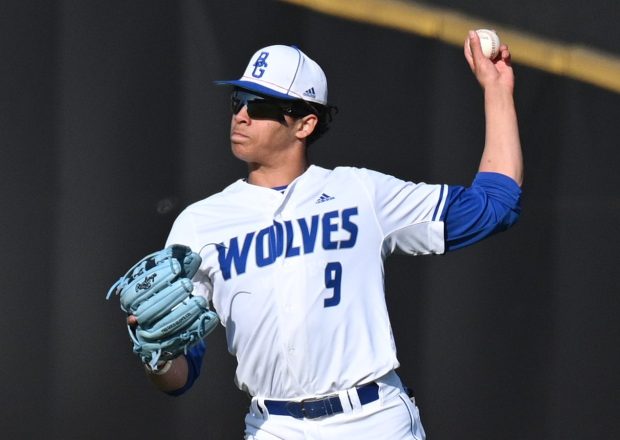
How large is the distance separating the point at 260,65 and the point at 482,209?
58 centimetres

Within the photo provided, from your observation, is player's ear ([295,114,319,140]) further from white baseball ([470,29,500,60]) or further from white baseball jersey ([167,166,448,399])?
white baseball ([470,29,500,60])

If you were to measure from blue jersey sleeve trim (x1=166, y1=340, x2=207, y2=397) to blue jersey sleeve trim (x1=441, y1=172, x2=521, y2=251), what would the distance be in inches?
22.8

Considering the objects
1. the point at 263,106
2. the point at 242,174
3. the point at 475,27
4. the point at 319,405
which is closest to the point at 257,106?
the point at 263,106

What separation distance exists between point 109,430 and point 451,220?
1.51 m

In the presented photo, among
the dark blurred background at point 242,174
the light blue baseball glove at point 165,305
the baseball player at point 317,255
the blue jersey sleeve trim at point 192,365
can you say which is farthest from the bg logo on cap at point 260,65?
the dark blurred background at point 242,174

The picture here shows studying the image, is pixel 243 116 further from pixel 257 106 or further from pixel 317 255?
pixel 317 255

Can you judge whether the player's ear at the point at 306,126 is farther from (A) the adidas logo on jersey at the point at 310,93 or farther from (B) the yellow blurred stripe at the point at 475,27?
(B) the yellow blurred stripe at the point at 475,27

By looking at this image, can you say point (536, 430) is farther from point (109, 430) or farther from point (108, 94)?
point (108, 94)

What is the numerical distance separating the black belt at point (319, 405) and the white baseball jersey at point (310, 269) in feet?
0.06

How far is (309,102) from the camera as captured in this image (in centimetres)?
270

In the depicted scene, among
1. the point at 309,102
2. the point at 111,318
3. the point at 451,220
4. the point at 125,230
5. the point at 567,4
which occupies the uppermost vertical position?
the point at 567,4

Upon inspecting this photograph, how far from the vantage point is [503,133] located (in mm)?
2543

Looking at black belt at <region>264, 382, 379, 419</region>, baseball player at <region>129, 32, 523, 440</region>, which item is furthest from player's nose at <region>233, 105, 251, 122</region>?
black belt at <region>264, 382, 379, 419</region>

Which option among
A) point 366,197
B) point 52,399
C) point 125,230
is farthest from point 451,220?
point 52,399
